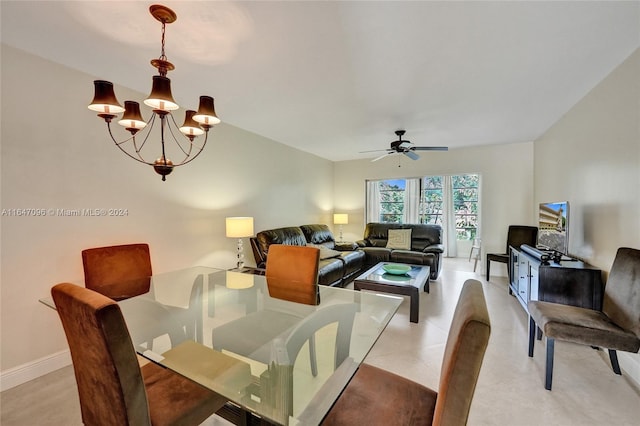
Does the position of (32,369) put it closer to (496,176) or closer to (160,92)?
(160,92)

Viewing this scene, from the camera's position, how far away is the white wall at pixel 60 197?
1921 millimetres

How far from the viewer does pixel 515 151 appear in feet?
15.7

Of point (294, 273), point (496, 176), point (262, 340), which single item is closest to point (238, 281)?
point (294, 273)

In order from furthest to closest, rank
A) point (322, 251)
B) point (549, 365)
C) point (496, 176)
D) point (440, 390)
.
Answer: point (496, 176)
point (322, 251)
point (549, 365)
point (440, 390)

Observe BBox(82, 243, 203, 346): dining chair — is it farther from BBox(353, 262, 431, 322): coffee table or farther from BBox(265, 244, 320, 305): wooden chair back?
BBox(353, 262, 431, 322): coffee table

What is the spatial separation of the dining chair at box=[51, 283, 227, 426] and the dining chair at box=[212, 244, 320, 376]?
0.33 metres

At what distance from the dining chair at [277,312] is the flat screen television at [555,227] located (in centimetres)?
253

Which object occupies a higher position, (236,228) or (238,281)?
(236,228)

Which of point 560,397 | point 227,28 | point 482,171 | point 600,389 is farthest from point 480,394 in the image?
point 482,171

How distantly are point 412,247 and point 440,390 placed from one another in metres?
4.58

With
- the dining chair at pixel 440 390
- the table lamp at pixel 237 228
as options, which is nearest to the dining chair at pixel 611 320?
the dining chair at pixel 440 390

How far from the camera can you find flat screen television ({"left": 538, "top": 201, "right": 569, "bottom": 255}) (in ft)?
8.58

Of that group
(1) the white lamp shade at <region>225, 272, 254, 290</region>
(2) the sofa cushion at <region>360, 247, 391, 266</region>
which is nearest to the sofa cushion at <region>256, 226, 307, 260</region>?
(1) the white lamp shade at <region>225, 272, 254, 290</region>

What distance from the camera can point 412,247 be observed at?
5102 millimetres
